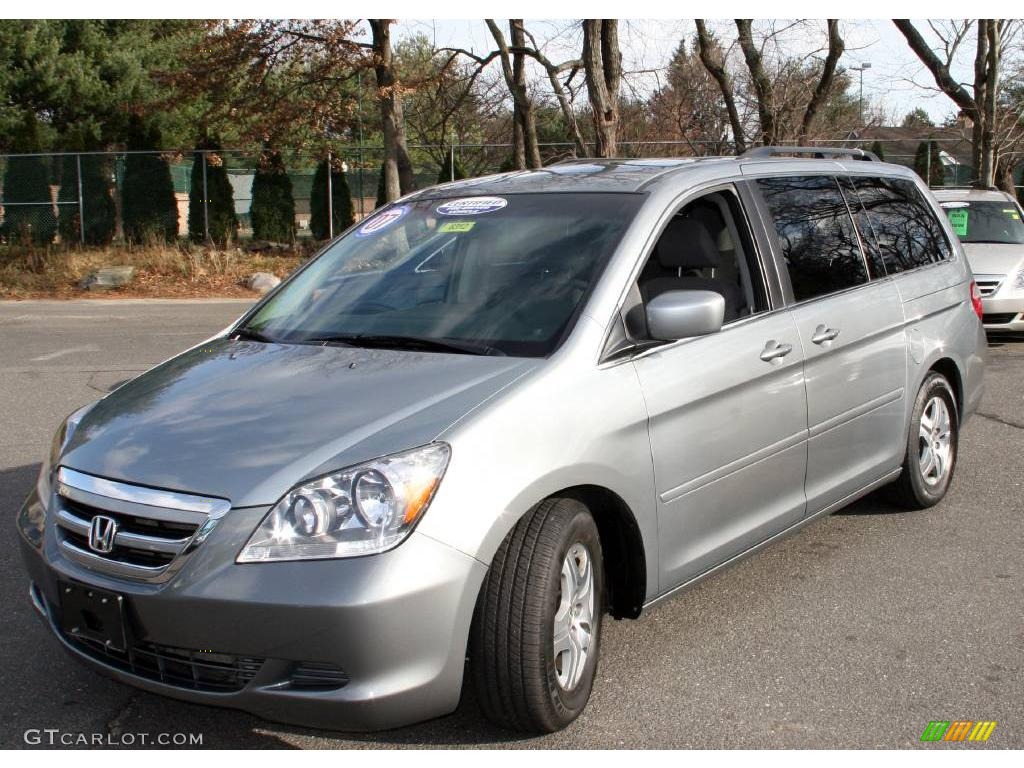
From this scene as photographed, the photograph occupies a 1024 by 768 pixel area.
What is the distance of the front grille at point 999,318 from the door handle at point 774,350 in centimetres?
807

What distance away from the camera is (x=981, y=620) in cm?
445

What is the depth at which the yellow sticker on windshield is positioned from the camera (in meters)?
→ 4.59

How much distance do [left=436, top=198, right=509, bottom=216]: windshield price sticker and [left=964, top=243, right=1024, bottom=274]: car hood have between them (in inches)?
336

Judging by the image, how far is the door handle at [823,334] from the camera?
4730mm

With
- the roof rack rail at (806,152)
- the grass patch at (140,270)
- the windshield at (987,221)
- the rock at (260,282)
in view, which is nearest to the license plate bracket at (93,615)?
the roof rack rail at (806,152)

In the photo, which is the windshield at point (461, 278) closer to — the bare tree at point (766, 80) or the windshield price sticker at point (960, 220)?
the windshield price sticker at point (960, 220)

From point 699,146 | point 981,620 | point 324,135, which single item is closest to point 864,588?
point 981,620

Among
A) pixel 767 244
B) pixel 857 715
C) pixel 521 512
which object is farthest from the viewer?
pixel 767 244

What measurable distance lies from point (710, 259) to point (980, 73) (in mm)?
20597

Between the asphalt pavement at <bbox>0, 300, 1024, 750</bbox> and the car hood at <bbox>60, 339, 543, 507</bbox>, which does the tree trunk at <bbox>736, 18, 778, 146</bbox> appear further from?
the car hood at <bbox>60, 339, 543, 507</bbox>

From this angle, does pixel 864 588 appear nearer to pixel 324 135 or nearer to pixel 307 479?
pixel 307 479

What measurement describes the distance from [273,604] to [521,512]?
2.48ft

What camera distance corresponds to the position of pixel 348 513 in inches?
121

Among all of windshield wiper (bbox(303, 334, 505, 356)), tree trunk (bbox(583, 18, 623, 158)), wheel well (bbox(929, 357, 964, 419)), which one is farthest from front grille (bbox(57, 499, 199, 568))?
tree trunk (bbox(583, 18, 623, 158))
